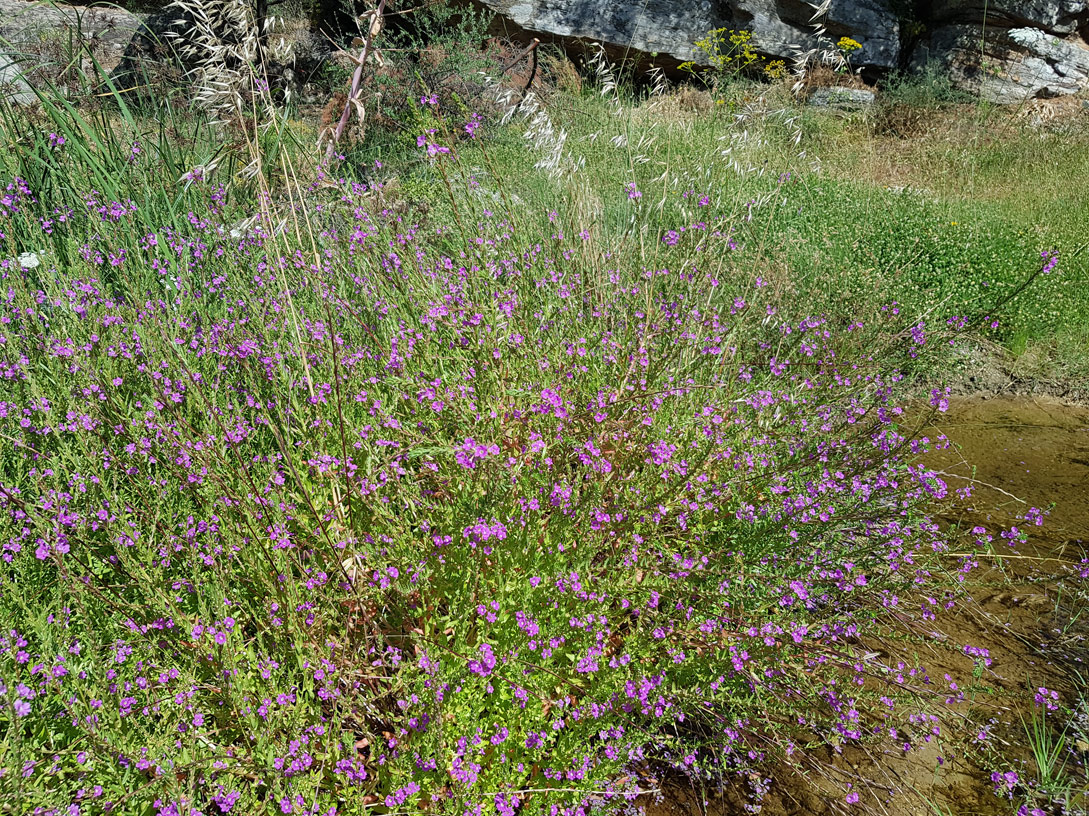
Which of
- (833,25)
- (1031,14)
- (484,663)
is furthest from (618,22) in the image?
(484,663)

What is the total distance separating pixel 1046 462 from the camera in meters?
3.62

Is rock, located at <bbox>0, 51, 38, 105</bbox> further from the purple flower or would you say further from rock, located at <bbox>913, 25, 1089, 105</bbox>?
rock, located at <bbox>913, 25, 1089, 105</bbox>

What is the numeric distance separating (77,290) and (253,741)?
5.79 ft

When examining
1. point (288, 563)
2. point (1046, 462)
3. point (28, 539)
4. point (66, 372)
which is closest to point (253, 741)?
point (288, 563)

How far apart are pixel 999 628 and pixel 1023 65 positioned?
10259mm

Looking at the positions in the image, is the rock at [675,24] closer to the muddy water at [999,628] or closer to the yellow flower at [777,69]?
the yellow flower at [777,69]

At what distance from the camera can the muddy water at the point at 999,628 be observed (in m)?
2.06

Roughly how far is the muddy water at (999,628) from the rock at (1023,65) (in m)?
7.71

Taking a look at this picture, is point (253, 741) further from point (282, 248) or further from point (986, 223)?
point (986, 223)

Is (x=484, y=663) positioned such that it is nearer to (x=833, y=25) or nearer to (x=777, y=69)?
(x=777, y=69)

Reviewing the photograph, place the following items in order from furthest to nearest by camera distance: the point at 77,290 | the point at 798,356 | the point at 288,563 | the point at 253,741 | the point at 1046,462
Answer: the point at 1046,462 < the point at 798,356 < the point at 77,290 < the point at 288,563 < the point at 253,741

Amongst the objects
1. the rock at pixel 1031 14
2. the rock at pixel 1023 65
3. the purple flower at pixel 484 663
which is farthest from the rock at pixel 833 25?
the purple flower at pixel 484 663

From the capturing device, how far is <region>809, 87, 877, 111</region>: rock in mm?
9836

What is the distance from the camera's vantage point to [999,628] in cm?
265
